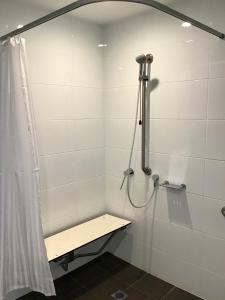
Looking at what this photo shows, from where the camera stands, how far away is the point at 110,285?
223cm

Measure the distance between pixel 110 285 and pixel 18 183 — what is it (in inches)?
48.9

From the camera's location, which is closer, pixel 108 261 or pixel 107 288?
pixel 107 288

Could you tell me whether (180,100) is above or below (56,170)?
above

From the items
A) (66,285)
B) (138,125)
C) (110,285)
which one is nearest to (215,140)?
(138,125)

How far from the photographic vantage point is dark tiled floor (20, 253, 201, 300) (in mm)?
2102

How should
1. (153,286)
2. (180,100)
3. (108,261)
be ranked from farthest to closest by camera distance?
(108,261), (153,286), (180,100)

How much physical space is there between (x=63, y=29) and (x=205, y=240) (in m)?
2.02

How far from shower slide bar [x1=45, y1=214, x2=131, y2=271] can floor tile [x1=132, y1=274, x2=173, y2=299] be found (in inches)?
18.5

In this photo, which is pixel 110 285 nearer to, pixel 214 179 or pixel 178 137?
pixel 214 179

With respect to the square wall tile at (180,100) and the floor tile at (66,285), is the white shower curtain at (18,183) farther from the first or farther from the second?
the square wall tile at (180,100)

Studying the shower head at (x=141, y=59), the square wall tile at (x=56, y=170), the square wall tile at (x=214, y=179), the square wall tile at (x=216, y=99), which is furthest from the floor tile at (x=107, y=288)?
the shower head at (x=141, y=59)

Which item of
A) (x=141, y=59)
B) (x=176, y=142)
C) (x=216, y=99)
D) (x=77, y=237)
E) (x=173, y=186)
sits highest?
(x=141, y=59)

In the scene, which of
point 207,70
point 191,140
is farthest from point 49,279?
point 207,70

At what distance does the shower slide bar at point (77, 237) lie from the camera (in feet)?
6.55
